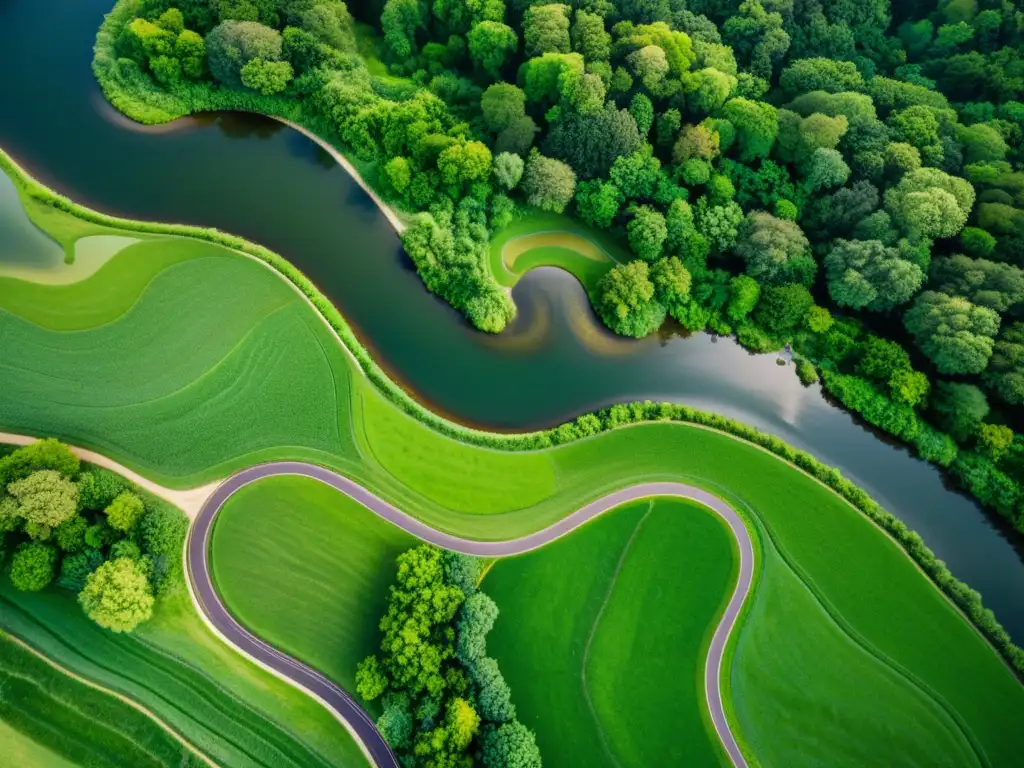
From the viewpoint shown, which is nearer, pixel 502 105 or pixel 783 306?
pixel 783 306

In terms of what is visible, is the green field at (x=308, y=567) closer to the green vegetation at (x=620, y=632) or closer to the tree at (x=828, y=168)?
the green vegetation at (x=620, y=632)

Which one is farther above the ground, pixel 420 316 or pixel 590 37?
pixel 590 37

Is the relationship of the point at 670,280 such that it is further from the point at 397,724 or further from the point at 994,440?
the point at 397,724

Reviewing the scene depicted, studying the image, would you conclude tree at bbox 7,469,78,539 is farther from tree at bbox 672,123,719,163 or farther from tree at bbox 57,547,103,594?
tree at bbox 672,123,719,163

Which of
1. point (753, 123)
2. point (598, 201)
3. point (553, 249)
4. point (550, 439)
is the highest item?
point (753, 123)

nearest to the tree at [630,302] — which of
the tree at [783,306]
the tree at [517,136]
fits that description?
the tree at [783,306]

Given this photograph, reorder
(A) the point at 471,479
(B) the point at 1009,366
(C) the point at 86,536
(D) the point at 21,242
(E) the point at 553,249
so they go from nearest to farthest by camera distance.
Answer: (C) the point at 86,536, (A) the point at 471,479, (B) the point at 1009,366, (D) the point at 21,242, (E) the point at 553,249

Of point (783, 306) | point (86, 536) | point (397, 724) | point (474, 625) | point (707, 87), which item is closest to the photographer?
point (397, 724)

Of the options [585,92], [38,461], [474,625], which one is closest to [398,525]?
[474,625]
